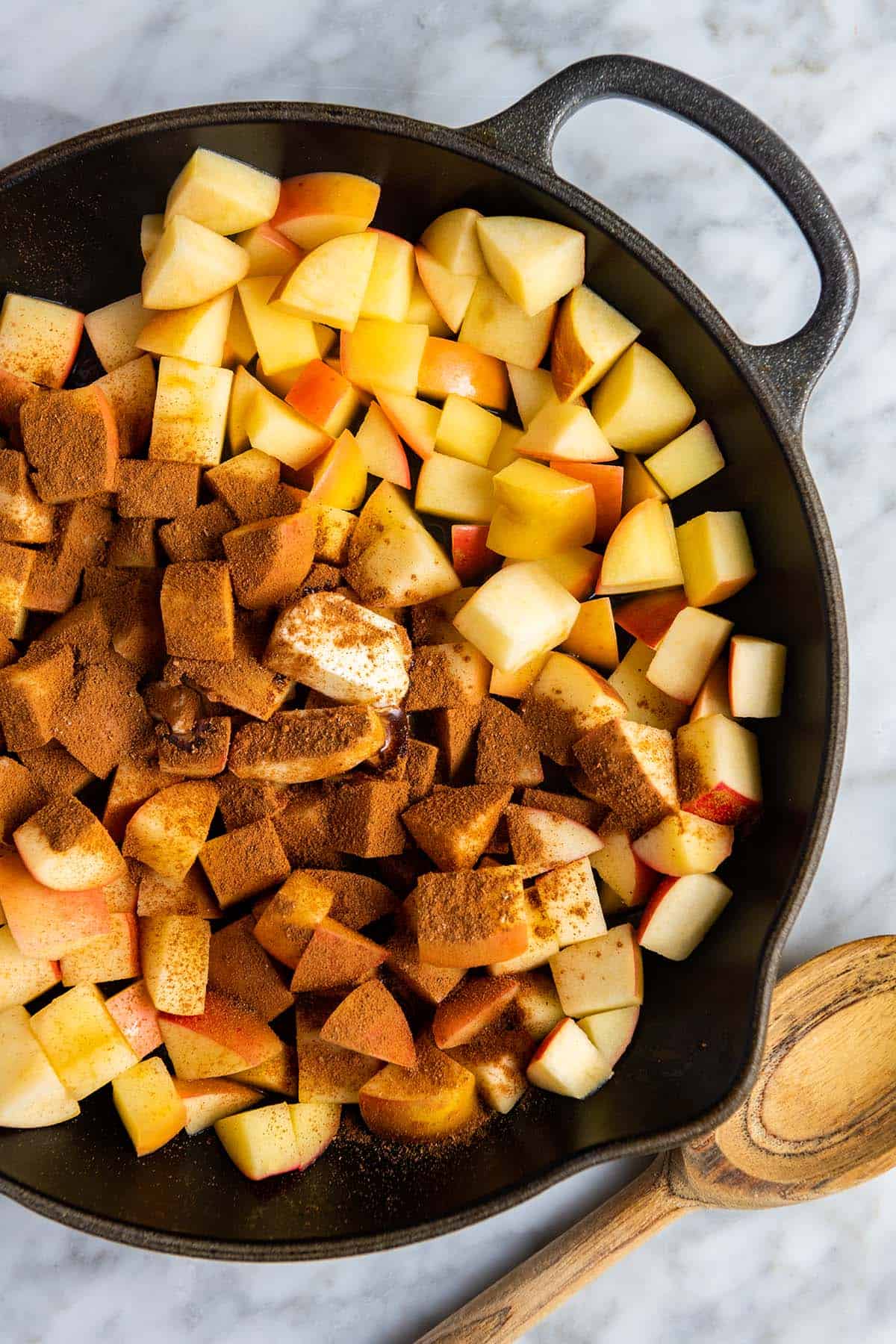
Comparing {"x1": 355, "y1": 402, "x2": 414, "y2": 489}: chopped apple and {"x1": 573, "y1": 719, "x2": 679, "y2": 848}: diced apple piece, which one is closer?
{"x1": 573, "y1": 719, "x2": 679, "y2": 848}: diced apple piece

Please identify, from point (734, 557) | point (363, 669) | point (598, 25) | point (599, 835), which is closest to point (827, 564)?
point (734, 557)

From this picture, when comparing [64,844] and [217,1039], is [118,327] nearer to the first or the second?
[64,844]

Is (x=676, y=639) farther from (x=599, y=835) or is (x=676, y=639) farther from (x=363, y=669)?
(x=363, y=669)

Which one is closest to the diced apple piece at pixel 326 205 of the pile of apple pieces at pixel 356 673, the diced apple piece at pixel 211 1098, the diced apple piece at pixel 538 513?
the pile of apple pieces at pixel 356 673

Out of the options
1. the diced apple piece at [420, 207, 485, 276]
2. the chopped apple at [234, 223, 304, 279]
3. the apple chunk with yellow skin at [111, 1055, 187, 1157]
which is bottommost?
the apple chunk with yellow skin at [111, 1055, 187, 1157]

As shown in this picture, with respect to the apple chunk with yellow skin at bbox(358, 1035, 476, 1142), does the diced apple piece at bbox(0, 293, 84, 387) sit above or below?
above

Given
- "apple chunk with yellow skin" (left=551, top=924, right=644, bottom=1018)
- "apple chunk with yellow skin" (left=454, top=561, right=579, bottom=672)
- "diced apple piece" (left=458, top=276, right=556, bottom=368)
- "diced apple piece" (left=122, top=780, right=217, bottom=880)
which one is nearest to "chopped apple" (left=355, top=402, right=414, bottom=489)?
"diced apple piece" (left=458, top=276, right=556, bottom=368)

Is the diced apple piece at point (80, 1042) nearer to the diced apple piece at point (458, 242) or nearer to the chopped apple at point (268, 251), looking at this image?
the chopped apple at point (268, 251)

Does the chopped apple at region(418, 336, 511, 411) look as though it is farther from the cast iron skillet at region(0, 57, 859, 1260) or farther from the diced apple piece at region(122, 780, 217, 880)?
the diced apple piece at region(122, 780, 217, 880)
